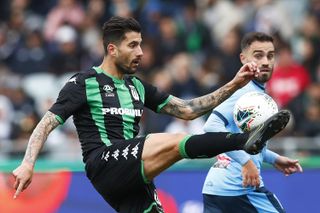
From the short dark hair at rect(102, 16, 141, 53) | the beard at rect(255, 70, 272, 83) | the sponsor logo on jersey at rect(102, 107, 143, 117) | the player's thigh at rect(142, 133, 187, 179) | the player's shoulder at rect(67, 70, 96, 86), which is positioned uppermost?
the short dark hair at rect(102, 16, 141, 53)

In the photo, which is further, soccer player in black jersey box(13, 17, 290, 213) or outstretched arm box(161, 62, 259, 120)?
outstretched arm box(161, 62, 259, 120)

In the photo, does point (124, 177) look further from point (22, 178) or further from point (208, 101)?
point (208, 101)

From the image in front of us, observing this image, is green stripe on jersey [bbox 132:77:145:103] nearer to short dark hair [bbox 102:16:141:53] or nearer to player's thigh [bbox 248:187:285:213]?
short dark hair [bbox 102:16:141:53]

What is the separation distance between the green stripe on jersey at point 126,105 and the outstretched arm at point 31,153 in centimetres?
61

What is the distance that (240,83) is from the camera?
8.09m

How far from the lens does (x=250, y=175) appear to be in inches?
319

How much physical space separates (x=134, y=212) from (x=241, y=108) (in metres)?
1.27

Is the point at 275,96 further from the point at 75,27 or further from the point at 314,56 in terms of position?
the point at 75,27

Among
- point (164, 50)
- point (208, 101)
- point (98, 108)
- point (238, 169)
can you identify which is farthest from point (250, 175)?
point (164, 50)

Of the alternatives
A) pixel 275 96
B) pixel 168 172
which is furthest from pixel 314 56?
pixel 168 172

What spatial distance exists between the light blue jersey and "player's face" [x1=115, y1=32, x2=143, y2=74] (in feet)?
2.90

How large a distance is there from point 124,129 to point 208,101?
85cm

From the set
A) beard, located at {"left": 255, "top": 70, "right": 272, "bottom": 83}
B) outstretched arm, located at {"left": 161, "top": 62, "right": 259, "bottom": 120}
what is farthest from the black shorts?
beard, located at {"left": 255, "top": 70, "right": 272, "bottom": 83}

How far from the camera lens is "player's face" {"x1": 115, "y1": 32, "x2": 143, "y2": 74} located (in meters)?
8.30
